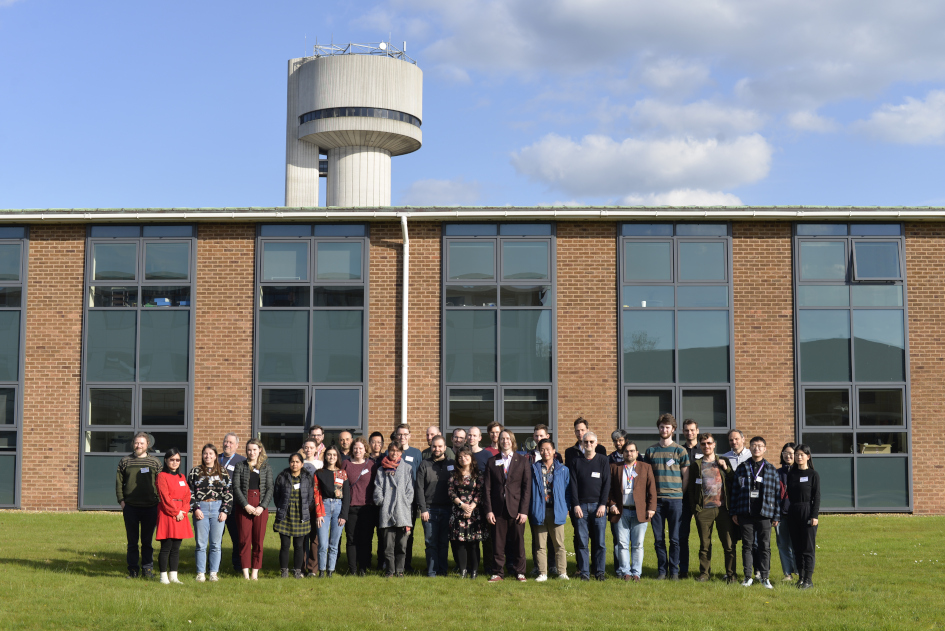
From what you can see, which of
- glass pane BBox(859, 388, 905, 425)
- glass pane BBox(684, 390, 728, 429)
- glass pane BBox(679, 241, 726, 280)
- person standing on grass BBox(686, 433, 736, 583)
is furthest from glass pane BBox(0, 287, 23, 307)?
glass pane BBox(859, 388, 905, 425)

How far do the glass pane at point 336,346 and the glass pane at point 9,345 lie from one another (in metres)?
5.03

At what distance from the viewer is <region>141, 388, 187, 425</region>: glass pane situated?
15.4 metres

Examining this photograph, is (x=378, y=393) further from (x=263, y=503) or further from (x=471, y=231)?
(x=263, y=503)

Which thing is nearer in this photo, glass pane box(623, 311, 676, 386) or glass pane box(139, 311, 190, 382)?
glass pane box(623, 311, 676, 386)

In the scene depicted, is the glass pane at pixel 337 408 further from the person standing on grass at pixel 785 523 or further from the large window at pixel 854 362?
the person standing on grass at pixel 785 523

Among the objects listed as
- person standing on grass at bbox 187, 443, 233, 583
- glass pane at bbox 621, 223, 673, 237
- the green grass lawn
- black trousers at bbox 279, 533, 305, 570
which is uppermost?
glass pane at bbox 621, 223, 673, 237

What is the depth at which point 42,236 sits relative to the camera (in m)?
15.8

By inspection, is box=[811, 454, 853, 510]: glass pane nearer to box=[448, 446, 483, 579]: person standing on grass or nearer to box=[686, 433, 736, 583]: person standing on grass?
box=[686, 433, 736, 583]: person standing on grass

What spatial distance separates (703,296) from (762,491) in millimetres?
6623

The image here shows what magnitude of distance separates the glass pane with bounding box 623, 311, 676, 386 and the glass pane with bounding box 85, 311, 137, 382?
328 inches

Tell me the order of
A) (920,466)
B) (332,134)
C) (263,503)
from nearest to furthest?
(263,503)
(920,466)
(332,134)

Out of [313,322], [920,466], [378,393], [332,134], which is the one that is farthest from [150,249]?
[332,134]

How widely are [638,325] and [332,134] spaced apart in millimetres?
23429

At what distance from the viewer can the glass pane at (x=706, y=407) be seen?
15.3 meters
